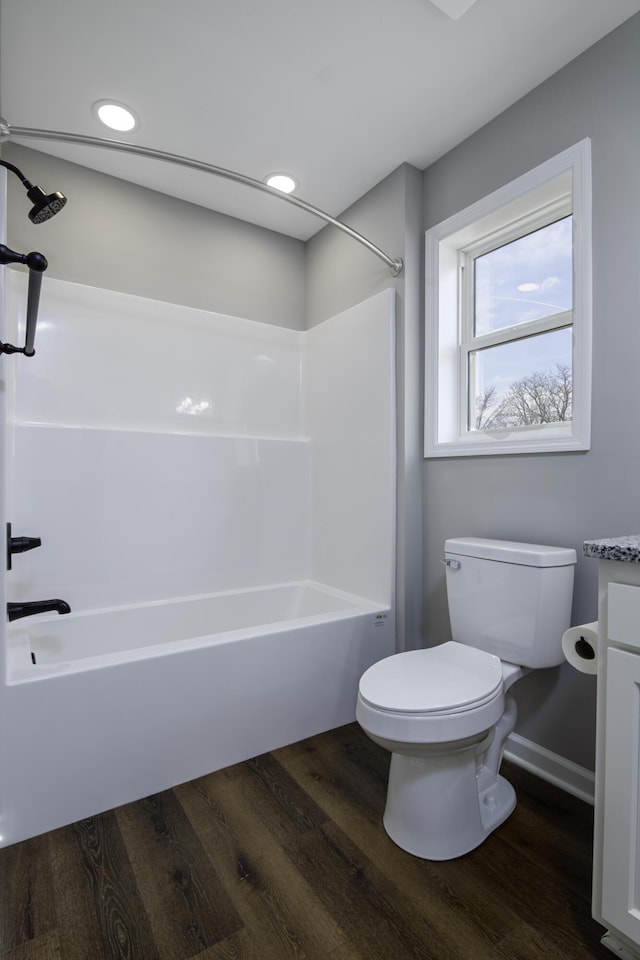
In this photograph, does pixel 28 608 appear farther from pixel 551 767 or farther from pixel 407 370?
pixel 551 767

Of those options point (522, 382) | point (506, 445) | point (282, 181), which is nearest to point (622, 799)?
point (506, 445)

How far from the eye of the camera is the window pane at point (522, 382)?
1.78m

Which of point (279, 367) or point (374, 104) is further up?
point (374, 104)

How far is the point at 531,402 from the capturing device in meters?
1.89

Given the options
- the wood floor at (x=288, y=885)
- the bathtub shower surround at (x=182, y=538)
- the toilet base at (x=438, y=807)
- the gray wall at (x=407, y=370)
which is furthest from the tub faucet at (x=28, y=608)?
the gray wall at (x=407, y=370)

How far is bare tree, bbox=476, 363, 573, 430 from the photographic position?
5.83ft

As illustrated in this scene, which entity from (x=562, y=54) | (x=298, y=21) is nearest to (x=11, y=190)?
(x=298, y=21)

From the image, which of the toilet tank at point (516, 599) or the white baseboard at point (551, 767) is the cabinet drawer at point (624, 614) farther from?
the white baseboard at point (551, 767)

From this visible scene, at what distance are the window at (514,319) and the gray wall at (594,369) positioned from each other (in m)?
0.05

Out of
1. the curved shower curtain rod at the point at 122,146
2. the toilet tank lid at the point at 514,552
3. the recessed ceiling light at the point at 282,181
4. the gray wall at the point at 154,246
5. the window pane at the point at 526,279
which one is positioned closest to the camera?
the curved shower curtain rod at the point at 122,146

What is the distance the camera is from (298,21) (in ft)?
4.82

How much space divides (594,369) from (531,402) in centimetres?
37

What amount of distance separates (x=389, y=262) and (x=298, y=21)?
0.86 metres

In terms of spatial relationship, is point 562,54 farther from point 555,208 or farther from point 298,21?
point 298,21
